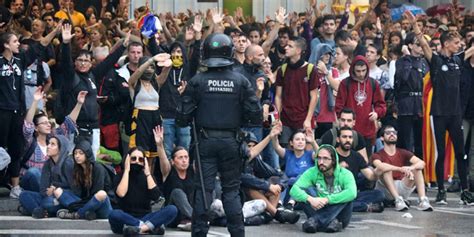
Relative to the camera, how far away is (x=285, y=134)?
56.9 feet

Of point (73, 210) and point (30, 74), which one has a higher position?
point (30, 74)

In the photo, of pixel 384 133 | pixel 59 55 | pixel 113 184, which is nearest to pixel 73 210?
pixel 113 184

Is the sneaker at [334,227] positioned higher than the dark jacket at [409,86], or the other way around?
the dark jacket at [409,86]

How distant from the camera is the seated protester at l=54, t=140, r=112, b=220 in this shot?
1547cm

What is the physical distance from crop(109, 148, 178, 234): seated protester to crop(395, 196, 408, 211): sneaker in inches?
125

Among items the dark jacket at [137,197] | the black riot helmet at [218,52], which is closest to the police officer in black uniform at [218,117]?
the black riot helmet at [218,52]

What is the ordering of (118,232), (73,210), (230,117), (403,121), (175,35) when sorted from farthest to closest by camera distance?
(175,35)
(403,121)
(73,210)
(118,232)
(230,117)

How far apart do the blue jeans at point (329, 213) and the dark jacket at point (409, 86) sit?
11.3 ft

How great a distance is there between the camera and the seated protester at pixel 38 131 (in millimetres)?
16625

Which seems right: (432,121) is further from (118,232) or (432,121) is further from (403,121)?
(118,232)

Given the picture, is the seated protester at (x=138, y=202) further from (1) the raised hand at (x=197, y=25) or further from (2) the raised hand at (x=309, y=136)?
(1) the raised hand at (x=197, y=25)

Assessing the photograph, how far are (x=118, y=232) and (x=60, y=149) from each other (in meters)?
1.79

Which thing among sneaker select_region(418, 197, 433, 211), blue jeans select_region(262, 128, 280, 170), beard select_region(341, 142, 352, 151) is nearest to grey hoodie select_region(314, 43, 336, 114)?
blue jeans select_region(262, 128, 280, 170)

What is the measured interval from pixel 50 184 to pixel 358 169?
361 cm
